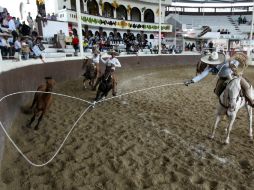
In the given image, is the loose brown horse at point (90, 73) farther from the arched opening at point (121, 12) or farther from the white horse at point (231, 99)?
the arched opening at point (121, 12)

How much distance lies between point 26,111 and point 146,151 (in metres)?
4.02

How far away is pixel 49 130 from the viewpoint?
6.32m

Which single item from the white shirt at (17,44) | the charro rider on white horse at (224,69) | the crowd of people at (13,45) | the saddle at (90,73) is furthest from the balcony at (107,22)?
the charro rider on white horse at (224,69)

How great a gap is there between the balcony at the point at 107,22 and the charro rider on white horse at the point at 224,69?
23797 mm

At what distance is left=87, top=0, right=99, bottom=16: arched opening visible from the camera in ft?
119

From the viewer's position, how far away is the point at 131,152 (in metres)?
5.07

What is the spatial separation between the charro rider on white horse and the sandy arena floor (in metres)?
1.17

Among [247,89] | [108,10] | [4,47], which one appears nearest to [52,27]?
[4,47]

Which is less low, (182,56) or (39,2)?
(39,2)

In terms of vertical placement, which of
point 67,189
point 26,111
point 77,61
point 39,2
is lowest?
point 67,189

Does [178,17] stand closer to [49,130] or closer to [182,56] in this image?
[182,56]

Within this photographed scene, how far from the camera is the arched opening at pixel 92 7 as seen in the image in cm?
3630

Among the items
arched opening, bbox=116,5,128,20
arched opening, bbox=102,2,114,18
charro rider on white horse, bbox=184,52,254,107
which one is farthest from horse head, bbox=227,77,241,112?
arched opening, bbox=116,5,128,20

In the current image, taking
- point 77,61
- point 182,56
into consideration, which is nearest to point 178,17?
point 182,56
